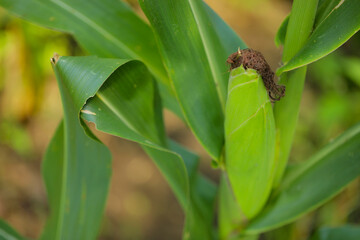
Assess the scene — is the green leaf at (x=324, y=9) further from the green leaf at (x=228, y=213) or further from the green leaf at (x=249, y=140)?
the green leaf at (x=228, y=213)

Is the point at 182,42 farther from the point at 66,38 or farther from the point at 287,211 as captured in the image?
the point at 66,38

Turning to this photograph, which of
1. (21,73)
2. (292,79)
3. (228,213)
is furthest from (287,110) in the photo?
(21,73)

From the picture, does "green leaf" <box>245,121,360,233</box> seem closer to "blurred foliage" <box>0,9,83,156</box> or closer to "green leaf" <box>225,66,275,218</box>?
"green leaf" <box>225,66,275,218</box>

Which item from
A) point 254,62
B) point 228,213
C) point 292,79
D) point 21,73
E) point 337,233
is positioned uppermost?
point 254,62

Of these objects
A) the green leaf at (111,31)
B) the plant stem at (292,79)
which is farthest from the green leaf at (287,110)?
the green leaf at (111,31)

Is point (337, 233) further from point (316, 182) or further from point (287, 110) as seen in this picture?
point (287, 110)

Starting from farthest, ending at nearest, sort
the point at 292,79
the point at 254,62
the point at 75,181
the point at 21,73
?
1. the point at 21,73
2. the point at 75,181
3. the point at 292,79
4. the point at 254,62
